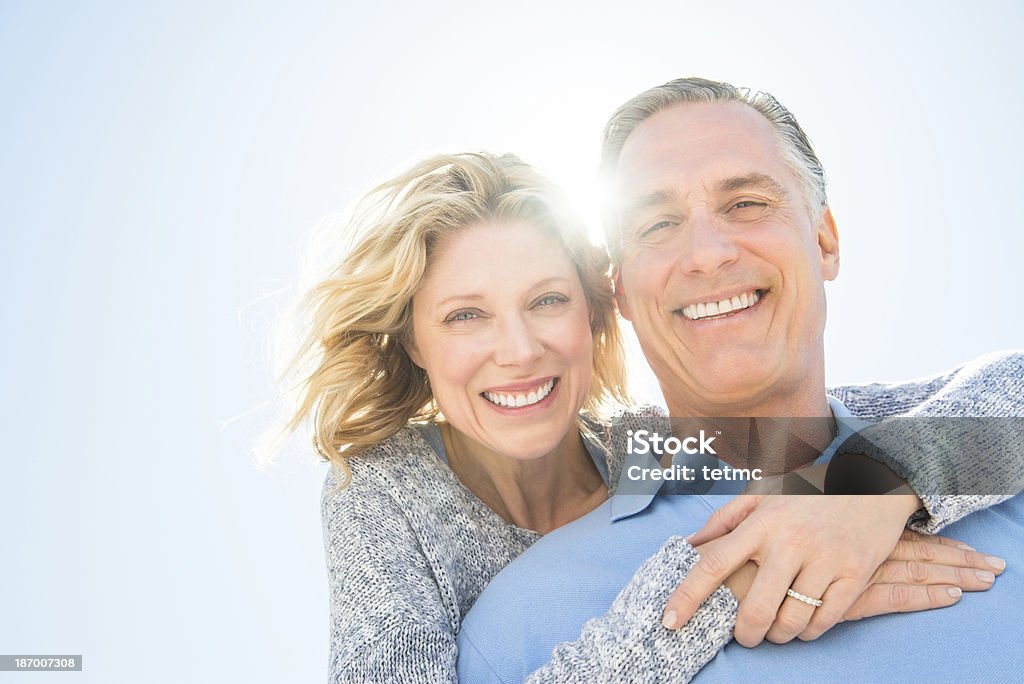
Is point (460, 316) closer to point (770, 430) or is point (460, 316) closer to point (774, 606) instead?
point (770, 430)

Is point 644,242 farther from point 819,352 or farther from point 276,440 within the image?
point 276,440

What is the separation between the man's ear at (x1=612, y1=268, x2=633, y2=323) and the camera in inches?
88.8

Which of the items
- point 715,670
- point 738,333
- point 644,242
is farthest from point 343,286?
point 715,670

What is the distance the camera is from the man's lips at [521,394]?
235 cm

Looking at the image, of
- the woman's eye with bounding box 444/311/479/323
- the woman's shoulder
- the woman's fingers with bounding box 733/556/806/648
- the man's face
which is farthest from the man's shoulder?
the woman's shoulder

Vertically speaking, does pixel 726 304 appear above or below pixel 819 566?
above

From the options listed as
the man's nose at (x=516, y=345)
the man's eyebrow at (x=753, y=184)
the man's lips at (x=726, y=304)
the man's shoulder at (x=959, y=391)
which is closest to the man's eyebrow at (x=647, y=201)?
the man's eyebrow at (x=753, y=184)

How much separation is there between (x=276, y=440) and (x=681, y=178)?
1399 millimetres

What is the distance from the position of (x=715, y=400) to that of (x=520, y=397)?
0.50 meters

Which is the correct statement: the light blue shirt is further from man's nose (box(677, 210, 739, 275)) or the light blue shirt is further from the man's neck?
man's nose (box(677, 210, 739, 275))

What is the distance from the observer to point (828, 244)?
2.30 m

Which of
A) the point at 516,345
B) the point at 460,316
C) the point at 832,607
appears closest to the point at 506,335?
the point at 516,345

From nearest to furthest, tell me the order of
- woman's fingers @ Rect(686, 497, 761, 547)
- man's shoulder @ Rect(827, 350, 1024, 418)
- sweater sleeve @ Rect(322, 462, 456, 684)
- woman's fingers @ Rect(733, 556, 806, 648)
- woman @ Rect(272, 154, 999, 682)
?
1. woman's fingers @ Rect(733, 556, 806, 648)
2. woman's fingers @ Rect(686, 497, 761, 547)
3. sweater sleeve @ Rect(322, 462, 456, 684)
4. man's shoulder @ Rect(827, 350, 1024, 418)
5. woman @ Rect(272, 154, 999, 682)

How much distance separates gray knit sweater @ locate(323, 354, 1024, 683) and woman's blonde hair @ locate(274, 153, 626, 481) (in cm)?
18
